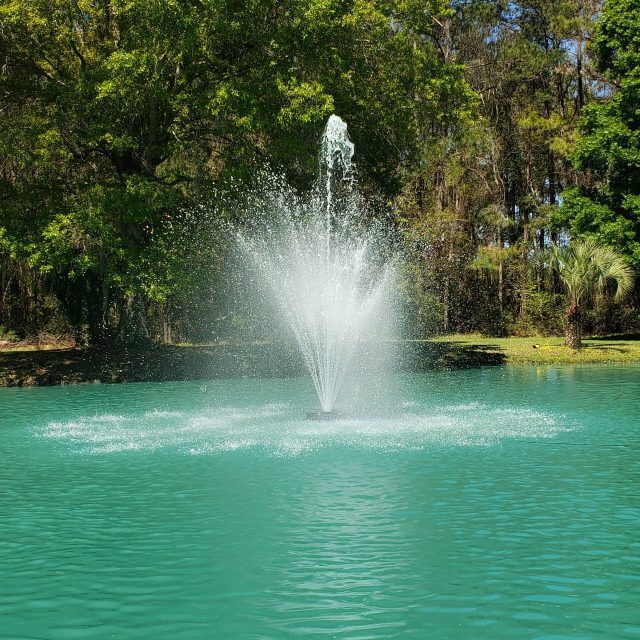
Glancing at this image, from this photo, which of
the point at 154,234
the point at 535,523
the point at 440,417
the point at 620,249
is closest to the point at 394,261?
the point at 620,249

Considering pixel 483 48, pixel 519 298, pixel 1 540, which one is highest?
pixel 483 48

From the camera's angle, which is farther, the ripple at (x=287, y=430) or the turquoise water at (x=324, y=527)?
the ripple at (x=287, y=430)

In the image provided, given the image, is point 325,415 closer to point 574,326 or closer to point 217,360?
point 217,360

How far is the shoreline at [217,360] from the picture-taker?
28.4 m

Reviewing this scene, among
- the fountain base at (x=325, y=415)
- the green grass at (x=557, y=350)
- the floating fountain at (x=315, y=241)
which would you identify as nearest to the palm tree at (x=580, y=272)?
the green grass at (x=557, y=350)

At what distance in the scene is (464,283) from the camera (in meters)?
46.7

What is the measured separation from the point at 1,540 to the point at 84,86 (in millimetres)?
19388

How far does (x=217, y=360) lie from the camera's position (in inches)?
1250

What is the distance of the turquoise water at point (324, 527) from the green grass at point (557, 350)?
510 inches

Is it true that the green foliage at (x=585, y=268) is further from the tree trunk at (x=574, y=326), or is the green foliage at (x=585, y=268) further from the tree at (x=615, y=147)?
the tree at (x=615, y=147)

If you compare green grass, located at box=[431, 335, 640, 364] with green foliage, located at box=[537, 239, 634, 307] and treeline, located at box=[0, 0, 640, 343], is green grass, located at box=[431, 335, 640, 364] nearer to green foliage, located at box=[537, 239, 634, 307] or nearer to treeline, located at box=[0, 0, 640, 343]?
green foliage, located at box=[537, 239, 634, 307]

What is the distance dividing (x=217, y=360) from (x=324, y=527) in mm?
22631

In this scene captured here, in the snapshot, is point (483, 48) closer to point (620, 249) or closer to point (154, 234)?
point (620, 249)

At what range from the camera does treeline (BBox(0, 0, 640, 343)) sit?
2612 cm
